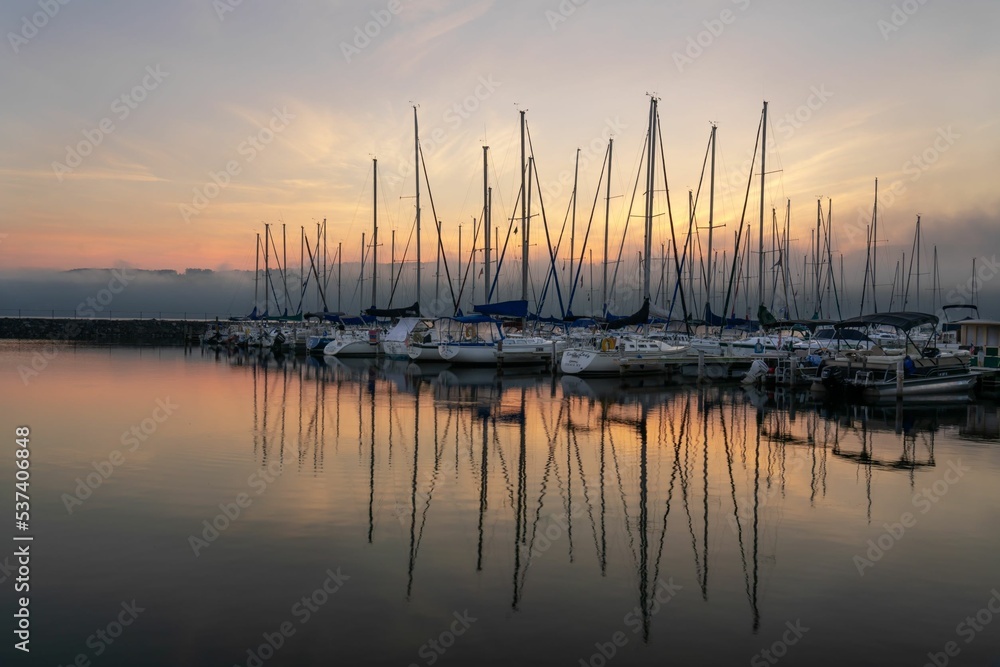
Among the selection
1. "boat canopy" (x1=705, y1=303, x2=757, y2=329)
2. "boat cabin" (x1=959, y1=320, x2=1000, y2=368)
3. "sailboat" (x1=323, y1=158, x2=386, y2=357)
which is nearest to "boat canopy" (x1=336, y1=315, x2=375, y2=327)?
"sailboat" (x1=323, y1=158, x2=386, y2=357)

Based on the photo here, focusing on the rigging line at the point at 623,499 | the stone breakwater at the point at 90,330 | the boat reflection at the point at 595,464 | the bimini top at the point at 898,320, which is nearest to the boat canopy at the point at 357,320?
the boat reflection at the point at 595,464

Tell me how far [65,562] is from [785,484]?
1192 centimetres

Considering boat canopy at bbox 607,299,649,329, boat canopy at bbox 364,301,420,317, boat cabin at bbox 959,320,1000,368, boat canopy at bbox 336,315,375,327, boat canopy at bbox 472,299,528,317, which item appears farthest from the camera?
boat canopy at bbox 336,315,375,327

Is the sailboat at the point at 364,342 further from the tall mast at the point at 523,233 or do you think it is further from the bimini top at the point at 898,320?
the bimini top at the point at 898,320

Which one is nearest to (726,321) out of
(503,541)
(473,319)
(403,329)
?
(473,319)

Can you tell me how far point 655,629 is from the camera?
8016mm

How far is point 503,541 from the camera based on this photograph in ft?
35.6

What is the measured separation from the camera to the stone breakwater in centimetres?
9075

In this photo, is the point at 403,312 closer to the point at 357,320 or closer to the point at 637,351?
the point at 357,320

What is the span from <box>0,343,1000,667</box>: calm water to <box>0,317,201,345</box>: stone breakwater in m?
74.7

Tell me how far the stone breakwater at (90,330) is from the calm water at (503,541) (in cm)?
7471

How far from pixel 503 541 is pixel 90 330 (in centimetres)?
9408

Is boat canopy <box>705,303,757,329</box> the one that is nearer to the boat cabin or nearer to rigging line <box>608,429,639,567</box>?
the boat cabin

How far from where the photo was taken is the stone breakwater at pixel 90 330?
298ft
